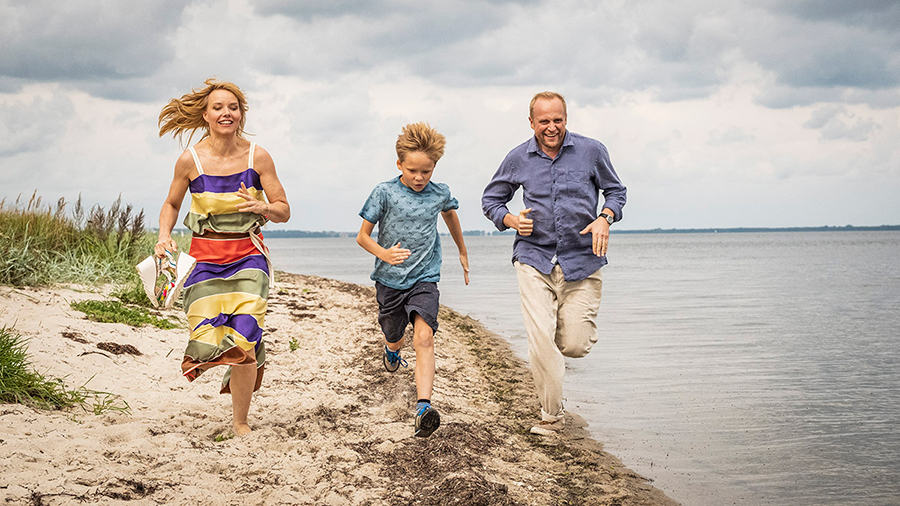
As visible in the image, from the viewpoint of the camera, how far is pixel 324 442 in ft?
15.9

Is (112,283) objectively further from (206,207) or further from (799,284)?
(799,284)

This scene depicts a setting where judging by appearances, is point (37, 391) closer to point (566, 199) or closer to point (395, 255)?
point (395, 255)

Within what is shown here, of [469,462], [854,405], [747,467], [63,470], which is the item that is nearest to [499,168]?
[469,462]

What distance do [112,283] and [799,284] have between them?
76.1 ft

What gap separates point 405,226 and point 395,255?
0.92 feet

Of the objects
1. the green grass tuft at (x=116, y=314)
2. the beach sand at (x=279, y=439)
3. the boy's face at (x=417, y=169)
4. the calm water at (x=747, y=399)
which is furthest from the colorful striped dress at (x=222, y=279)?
the green grass tuft at (x=116, y=314)

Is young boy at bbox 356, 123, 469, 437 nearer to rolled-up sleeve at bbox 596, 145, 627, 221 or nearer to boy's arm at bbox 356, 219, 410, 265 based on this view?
boy's arm at bbox 356, 219, 410, 265

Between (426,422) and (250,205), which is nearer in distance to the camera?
(250,205)

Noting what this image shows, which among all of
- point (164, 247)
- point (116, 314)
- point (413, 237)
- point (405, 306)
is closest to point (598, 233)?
point (413, 237)

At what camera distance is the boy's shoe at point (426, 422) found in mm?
4695

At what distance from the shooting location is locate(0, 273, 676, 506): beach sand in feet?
12.8

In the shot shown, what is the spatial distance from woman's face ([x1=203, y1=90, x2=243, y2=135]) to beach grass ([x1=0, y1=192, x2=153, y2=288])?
5.18 m

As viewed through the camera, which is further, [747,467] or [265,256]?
[747,467]

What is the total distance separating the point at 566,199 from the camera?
18.0ft
